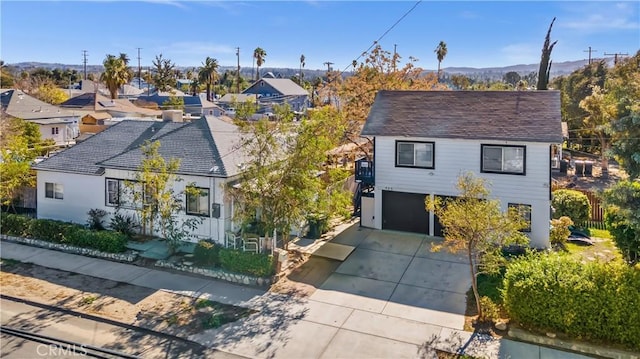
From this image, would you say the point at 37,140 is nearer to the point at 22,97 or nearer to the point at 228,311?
the point at 22,97

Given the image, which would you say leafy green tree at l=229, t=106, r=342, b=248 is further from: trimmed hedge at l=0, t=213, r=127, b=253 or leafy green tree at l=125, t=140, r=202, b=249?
trimmed hedge at l=0, t=213, r=127, b=253

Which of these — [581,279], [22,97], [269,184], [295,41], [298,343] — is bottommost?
[298,343]

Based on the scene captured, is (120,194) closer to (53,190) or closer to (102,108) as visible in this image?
(53,190)

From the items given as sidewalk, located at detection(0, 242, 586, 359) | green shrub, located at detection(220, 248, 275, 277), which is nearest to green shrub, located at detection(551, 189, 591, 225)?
sidewalk, located at detection(0, 242, 586, 359)

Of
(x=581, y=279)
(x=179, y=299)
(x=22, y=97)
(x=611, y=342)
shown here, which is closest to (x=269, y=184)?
(x=179, y=299)

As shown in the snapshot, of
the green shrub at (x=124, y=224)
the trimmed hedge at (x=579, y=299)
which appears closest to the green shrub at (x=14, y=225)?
the green shrub at (x=124, y=224)
